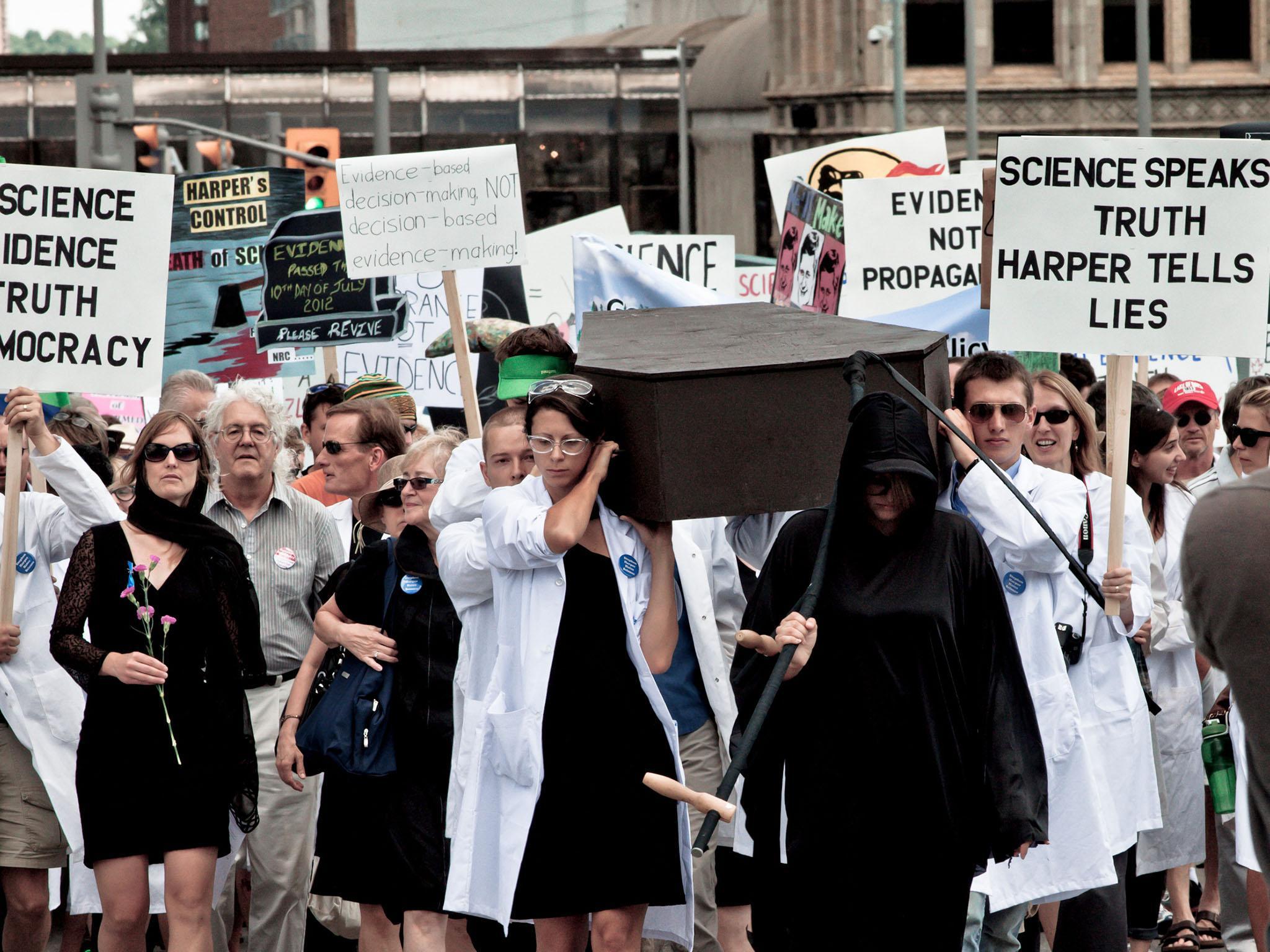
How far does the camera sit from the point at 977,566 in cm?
467

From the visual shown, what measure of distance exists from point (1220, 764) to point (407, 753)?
9.38 feet

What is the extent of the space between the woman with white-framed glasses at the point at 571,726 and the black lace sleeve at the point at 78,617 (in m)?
1.45

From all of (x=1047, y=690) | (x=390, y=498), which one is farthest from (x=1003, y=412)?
(x=390, y=498)

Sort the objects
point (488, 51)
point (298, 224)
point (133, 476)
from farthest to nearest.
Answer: point (488, 51), point (298, 224), point (133, 476)

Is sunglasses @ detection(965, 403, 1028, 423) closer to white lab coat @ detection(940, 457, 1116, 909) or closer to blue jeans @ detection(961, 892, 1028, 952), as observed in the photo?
white lab coat @ detection(940, 457, 1116, 909)

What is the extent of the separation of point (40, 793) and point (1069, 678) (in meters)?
3.42

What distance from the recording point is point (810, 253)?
10.9 m

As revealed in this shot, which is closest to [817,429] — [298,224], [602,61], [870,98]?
[298,224]

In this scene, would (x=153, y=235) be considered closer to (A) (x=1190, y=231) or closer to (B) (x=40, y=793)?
(B) (x=40, y=793)

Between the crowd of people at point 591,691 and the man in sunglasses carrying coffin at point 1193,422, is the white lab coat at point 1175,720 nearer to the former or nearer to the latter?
the crowd of people at point 591,691

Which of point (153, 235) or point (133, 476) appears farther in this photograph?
point (153, 235)

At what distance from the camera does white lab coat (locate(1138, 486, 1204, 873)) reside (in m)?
6.80

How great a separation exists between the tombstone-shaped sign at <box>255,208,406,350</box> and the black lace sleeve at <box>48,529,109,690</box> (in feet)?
16.5

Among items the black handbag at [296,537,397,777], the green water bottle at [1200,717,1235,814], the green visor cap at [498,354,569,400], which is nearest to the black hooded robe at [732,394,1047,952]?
the green visor cap at [498,354,569,400]
